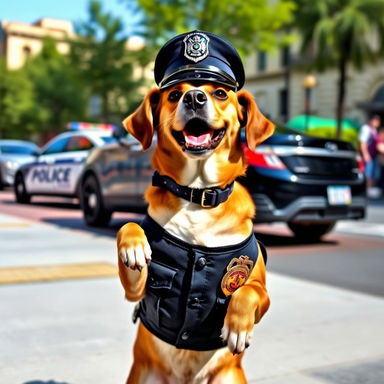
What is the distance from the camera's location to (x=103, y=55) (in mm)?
34875

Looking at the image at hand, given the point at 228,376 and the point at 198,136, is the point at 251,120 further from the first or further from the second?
the point at 228,376

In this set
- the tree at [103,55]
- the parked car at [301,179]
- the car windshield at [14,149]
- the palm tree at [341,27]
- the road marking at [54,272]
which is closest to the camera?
the road marking at [54,272]

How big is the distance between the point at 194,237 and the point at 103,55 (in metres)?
34.1

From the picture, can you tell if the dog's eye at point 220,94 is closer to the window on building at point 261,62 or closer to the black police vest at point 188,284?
the black police vest at point 188,284

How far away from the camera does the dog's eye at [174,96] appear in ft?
6.74

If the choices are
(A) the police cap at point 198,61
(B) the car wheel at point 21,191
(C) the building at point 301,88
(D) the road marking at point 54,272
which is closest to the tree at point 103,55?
(C) the building at point 301,88

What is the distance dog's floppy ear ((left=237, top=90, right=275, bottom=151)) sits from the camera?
86.0 inches

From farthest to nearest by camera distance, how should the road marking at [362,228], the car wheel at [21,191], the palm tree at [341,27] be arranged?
the palm tree at [341,27] → the car wheel at [21,191] → the road marking at [362,228]

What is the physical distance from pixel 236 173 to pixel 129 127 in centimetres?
41

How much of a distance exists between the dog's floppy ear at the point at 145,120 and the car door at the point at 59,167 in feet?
30.9

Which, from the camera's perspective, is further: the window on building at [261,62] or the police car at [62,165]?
the window on building at [261,62]

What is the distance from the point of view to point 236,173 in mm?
2146

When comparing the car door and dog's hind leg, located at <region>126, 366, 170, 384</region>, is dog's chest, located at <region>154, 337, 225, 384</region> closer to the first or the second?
dog's hind leg, located at <region>126, 366, 170, 384</region>

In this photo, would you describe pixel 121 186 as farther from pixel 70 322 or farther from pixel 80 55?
pixel 80 55
